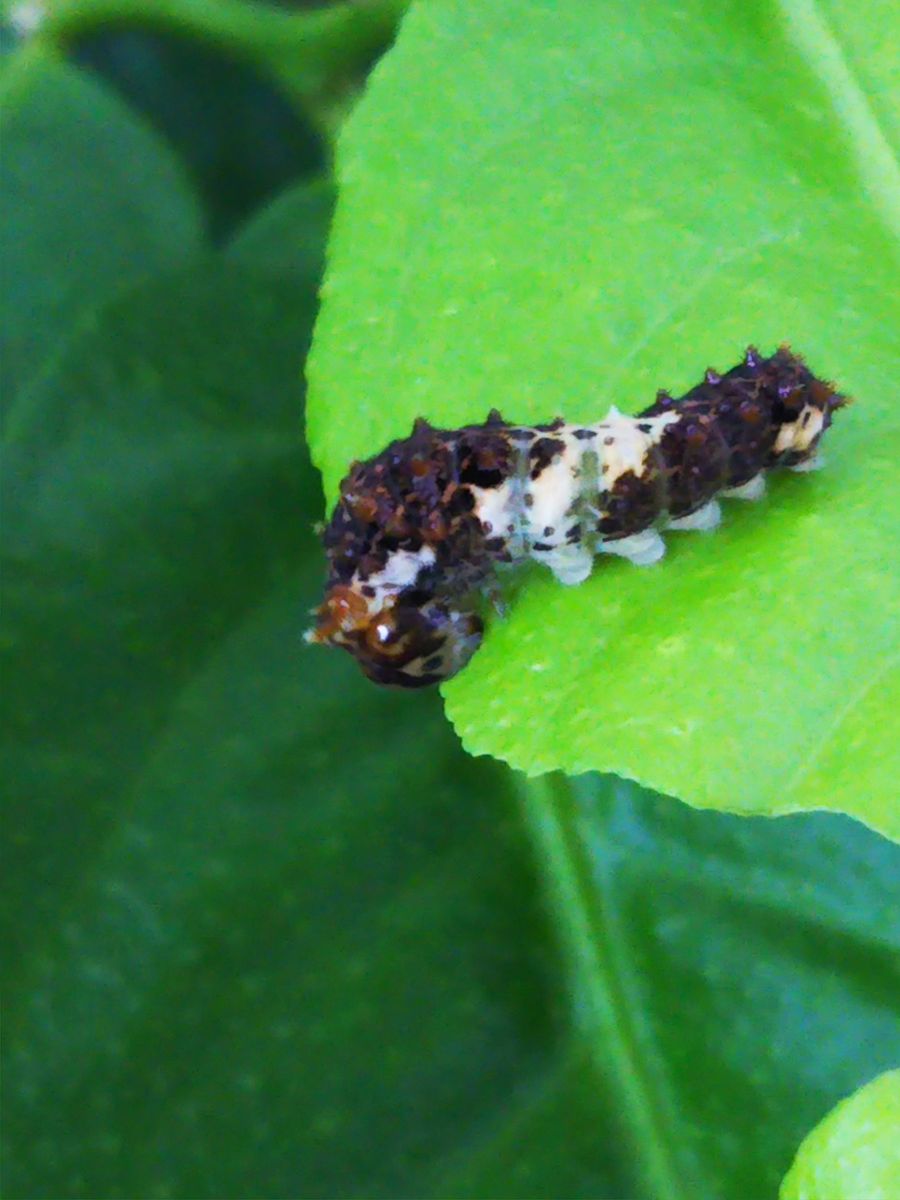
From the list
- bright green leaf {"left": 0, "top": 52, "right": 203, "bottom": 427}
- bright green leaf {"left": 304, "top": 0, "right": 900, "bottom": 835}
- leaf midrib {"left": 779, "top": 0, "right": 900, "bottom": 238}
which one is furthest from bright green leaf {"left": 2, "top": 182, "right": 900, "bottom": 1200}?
leaf midrib {"left": 779, "top": 0, "right": 900, "bottom": 238}

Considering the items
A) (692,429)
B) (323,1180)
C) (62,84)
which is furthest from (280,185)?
(323,1180)

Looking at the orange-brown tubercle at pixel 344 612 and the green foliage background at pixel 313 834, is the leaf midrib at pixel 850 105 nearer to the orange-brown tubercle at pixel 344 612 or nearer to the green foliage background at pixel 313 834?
the green foliage background at pixel 313 834

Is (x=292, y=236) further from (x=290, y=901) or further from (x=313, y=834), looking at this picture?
(x=290, y=901)

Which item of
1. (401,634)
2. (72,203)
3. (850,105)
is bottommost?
(401,634)

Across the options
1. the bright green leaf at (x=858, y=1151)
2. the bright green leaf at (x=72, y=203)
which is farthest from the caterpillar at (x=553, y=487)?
the bright green leaf at (x=72, y=203)

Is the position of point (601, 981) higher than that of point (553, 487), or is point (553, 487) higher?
point (553, 487)

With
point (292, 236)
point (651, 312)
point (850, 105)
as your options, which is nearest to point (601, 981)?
point (651, 312)

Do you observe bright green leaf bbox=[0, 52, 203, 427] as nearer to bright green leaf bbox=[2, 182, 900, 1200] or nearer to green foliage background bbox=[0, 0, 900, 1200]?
green foliage background bbox=[0, 0, 900, 1200]

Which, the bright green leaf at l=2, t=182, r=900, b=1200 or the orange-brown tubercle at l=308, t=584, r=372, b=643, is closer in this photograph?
the orange-brown tubercle at l=308, t=584, r=372, b=643
